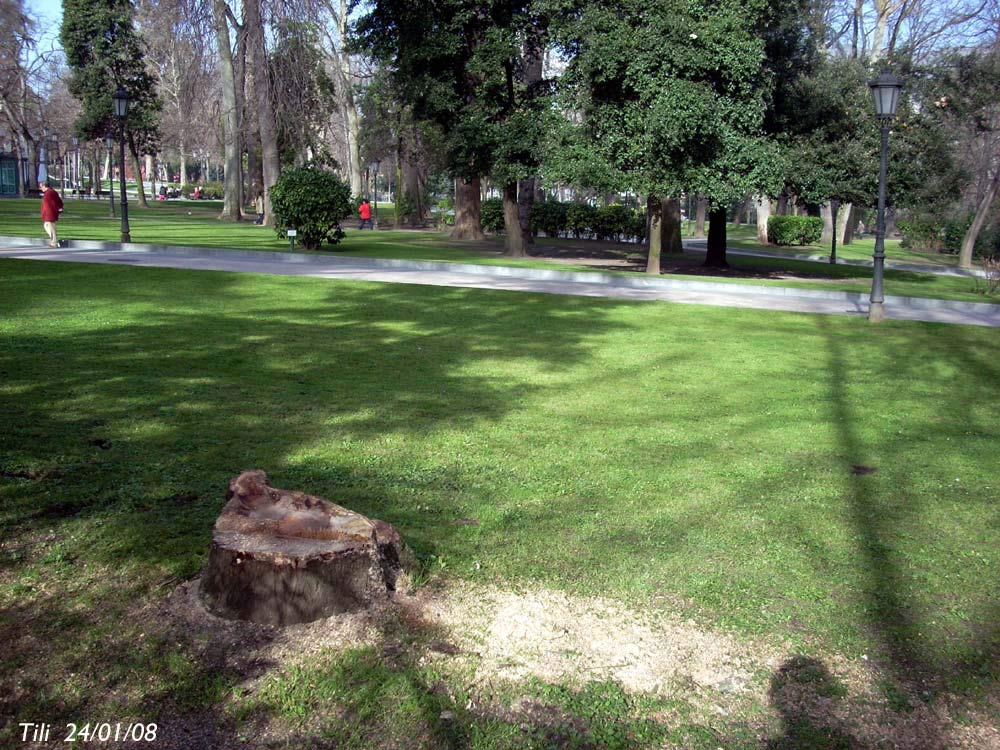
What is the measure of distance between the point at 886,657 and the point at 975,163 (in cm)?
4579

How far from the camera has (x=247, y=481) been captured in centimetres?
418

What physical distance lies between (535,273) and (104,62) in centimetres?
4112

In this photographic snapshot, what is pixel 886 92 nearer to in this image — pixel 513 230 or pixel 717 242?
pixel 717 242

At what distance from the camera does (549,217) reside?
40.7 m

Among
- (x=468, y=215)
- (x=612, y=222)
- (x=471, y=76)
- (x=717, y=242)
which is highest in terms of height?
(x=471, y=76)

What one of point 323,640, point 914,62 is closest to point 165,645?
point 323,640

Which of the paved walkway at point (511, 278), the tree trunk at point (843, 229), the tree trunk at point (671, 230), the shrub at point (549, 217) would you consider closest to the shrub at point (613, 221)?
the shrub at point (549, 217)

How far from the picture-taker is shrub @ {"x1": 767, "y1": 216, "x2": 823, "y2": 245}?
1722 inches

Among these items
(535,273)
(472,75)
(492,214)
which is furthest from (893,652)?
(492,214)

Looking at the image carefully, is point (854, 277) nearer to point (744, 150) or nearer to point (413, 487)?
point (744, 150)

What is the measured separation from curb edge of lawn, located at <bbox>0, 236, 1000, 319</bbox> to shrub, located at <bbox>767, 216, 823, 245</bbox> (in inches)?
989

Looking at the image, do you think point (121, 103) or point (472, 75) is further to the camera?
point (472, 75)

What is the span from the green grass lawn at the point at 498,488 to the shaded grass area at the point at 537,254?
1207cm

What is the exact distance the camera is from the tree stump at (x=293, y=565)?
365 centimetres
